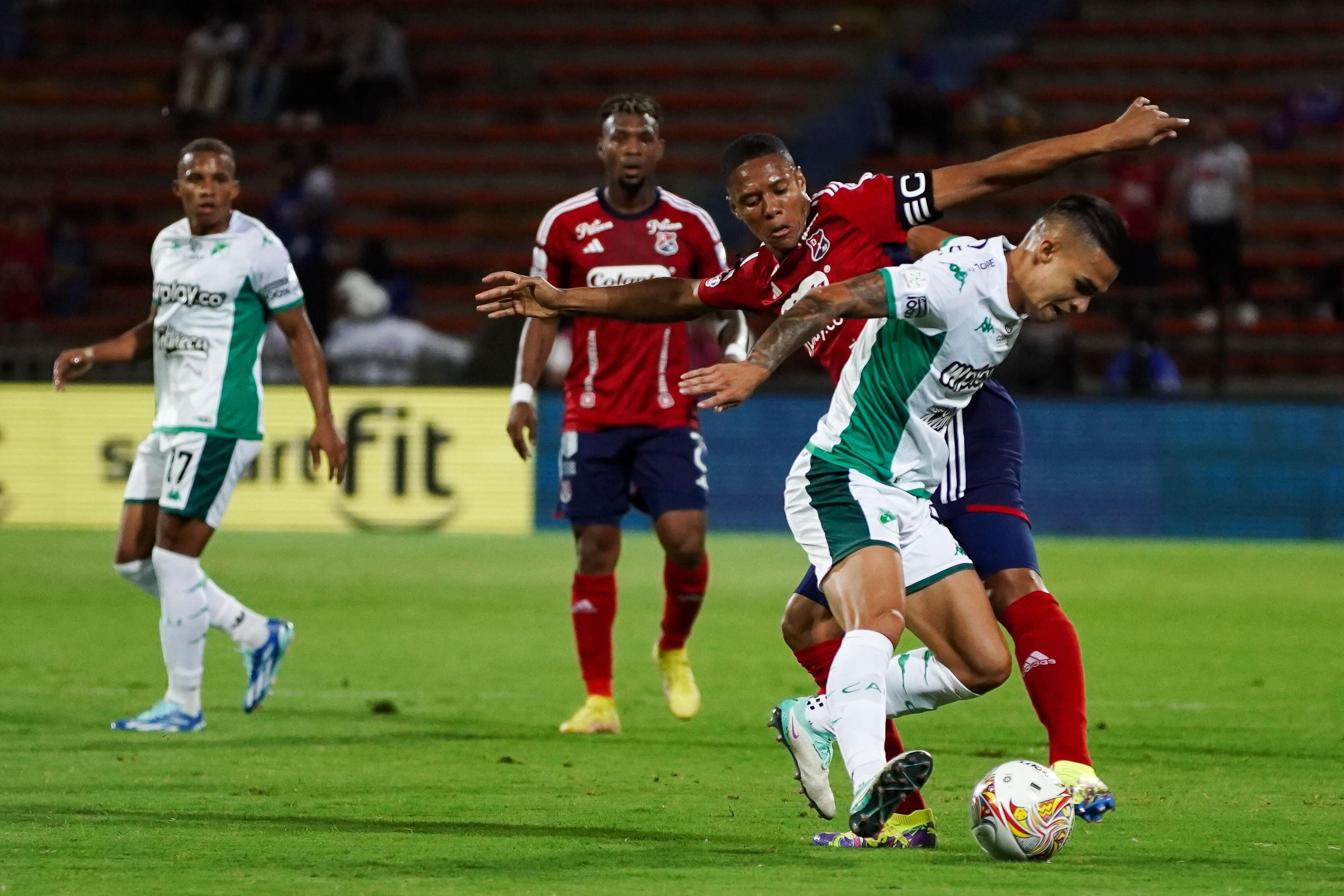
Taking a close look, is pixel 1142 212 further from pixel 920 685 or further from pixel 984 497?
pixel 920 685

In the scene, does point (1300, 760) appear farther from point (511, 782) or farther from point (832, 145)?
point (832, 145)

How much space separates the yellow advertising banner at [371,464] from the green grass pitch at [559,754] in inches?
130

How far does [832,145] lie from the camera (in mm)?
23125

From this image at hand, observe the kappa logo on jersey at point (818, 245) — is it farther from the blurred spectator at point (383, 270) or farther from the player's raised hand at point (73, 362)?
the blurred spectator at point (383, 270)

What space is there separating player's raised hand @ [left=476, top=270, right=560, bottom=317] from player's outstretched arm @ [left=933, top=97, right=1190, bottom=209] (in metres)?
1.14

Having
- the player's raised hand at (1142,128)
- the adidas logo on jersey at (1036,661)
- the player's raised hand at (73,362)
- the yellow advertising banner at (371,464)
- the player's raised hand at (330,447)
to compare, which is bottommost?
the yellow advertising banner at (371,464)

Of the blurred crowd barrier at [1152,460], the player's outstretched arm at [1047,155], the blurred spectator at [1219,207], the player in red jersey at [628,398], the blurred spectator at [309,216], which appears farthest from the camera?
the blurred spectator at [1219,207]

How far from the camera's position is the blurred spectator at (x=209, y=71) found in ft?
77.0

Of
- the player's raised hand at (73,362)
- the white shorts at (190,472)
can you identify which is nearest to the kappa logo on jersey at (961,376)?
the white shorts at (190,472)

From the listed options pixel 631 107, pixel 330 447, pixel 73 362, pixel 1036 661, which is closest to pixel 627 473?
pixel 330 447

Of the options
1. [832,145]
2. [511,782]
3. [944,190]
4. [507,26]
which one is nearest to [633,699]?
[511,782]

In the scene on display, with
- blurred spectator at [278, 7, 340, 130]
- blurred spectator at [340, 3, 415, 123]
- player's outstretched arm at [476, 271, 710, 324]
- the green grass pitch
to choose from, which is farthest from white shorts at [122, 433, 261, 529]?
blurred spectator at [278, 7, 340, 130]

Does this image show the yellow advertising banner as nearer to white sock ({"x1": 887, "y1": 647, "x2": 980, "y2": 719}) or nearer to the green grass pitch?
the green grass pitch

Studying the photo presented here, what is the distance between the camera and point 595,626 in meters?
8.05
